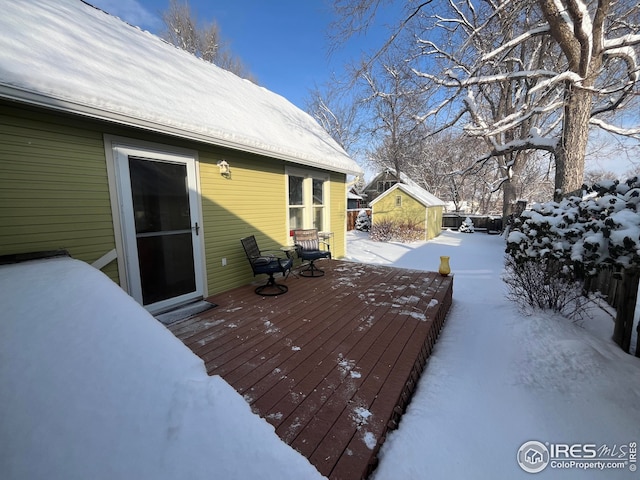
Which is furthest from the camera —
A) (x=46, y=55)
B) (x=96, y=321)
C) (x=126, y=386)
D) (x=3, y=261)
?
(x=46, y=55)

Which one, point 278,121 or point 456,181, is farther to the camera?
point 456,181

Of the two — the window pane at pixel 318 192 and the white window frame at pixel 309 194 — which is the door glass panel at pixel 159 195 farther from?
the window pane at pixel 318 192

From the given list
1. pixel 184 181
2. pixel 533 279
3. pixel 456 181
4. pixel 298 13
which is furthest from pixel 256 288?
pixel 456 181

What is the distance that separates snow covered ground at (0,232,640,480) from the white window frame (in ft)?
13.0

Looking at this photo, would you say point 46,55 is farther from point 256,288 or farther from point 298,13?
point 298,13

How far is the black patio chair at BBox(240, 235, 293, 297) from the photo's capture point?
4.19 metres

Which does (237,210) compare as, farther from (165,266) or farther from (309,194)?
(309,194)

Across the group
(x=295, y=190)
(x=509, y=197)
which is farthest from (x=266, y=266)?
(x=509, y=197)

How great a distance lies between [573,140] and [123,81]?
25.7 ft

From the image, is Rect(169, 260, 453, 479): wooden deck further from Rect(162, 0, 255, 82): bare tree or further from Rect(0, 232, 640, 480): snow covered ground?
Rect(162, 0, 255, 82): bare tree

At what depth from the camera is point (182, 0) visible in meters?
13.6

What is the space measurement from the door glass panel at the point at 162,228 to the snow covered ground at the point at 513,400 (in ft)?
10.4

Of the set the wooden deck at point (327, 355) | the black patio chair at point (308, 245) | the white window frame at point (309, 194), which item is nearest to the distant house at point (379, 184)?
the white window frame at point (309, 194)

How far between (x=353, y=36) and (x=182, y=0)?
44.7 feet
